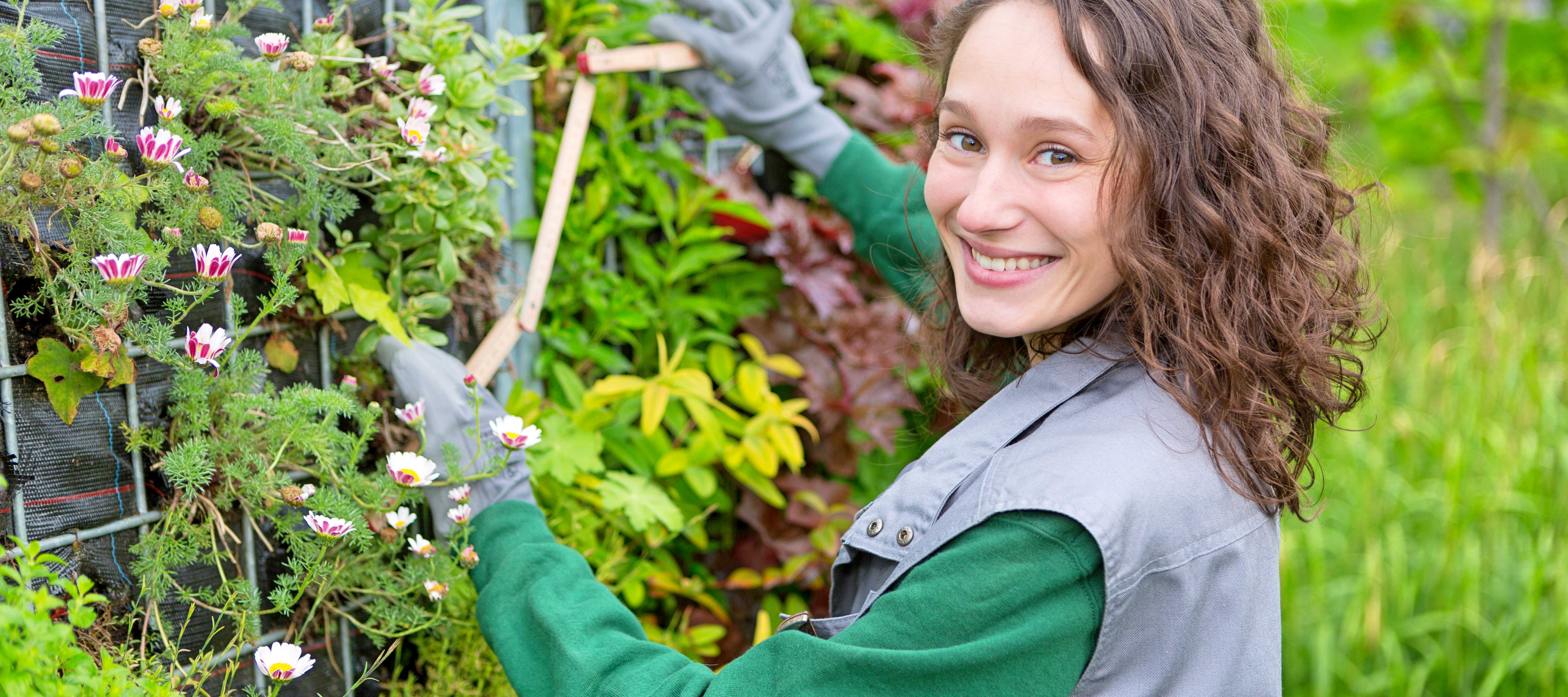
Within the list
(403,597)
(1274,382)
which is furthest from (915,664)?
(403,597)

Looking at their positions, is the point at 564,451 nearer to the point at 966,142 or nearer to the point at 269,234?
the point at 269,234

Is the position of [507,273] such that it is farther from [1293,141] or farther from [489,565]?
[1293,141]

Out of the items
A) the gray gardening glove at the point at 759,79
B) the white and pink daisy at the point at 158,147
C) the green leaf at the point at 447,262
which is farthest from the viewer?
the gray gardening glove at the point at 759,79

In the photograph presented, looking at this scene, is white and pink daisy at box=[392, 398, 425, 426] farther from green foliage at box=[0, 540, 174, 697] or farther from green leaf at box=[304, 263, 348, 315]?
green foliage at box=[0, 540, 174, 697]

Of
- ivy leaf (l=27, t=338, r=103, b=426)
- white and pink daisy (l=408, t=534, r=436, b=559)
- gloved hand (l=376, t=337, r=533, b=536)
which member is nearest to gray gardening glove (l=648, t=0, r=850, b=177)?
gloved hand (l=376, t=337, r=533, b=536)

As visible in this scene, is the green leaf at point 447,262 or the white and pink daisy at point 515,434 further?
the green leaf at point 447,262

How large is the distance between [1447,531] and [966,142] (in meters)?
2.14

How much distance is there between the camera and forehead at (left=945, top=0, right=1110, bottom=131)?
994mm

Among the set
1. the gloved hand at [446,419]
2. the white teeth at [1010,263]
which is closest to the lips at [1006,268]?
the white teeth at [1010,263]

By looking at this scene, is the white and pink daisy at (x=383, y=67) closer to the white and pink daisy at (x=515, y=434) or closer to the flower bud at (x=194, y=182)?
the flower bud at (x=194, y=182)

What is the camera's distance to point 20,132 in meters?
0.85

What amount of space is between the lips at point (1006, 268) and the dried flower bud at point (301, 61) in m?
0.74

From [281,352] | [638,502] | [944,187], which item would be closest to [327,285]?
[281,352]

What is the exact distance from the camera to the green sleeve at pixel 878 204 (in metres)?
1.81
